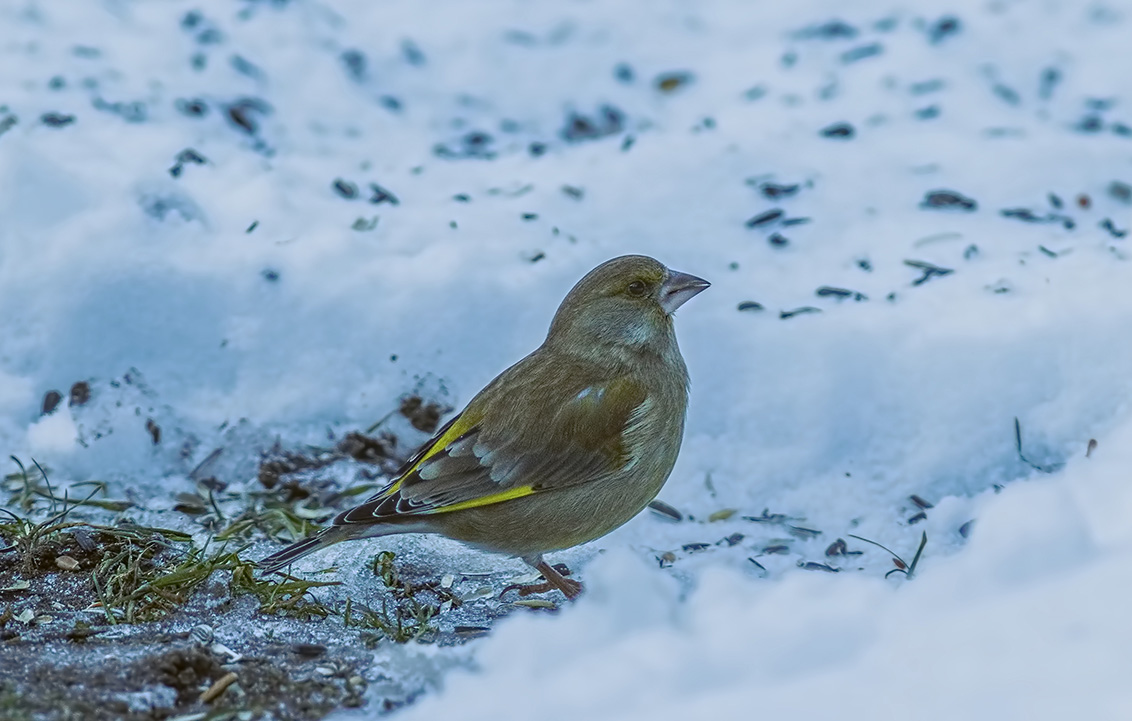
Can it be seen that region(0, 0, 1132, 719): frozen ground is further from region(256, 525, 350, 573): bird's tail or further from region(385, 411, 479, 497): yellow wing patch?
region(385, 411, 479, 497): yellow wing patch

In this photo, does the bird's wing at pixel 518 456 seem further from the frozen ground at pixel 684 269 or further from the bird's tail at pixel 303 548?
the frozen ground at pixel 684 269

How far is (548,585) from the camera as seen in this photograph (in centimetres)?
508

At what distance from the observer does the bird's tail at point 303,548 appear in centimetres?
461

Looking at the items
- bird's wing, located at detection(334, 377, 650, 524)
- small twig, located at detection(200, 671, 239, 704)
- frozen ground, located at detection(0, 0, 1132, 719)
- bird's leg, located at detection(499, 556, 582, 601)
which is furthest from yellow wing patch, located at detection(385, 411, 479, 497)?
small twig, located at detection(200, 671, 239, 704)

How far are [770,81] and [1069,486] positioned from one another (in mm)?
5041

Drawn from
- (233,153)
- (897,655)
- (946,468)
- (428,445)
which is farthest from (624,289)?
(233,153)

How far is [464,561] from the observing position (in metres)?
5.26

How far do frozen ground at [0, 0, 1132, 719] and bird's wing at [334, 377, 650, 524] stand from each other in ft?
1.28

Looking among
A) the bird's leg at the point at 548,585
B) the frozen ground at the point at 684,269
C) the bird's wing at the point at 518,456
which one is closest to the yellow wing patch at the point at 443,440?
the bird's wing at the point at 518,456

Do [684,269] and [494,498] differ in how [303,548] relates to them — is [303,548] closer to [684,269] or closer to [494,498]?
[494,498]

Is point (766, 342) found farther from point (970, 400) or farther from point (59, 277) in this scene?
point (59, 277)

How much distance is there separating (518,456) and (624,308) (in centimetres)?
74

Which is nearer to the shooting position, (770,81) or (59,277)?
(59,277)

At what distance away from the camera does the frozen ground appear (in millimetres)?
3482
